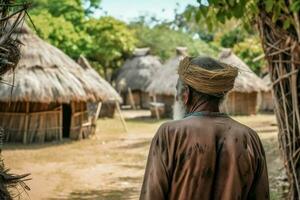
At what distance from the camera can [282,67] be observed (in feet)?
15.1

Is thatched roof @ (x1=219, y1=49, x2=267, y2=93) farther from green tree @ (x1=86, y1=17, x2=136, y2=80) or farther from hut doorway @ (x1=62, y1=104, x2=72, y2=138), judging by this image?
hut doorway @ (x1=62, y1=104, x2=72, y2=138)

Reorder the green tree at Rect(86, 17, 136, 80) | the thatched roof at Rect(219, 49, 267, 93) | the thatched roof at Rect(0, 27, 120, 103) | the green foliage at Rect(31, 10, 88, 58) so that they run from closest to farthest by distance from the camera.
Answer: the thatched roof at Rect(0, 27, 120, 103) → the green foliage at Rect(31, 10, 88, 58) → the thatched roof at Rect(219, 49, 267, 93) → the green tree at Rect(86, 17, 136, 80)

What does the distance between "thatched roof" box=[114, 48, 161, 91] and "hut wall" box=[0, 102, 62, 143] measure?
1421 cm

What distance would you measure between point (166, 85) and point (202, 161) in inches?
821

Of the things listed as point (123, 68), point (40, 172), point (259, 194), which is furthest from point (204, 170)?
point (123, 68)

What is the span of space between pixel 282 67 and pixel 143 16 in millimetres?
34071

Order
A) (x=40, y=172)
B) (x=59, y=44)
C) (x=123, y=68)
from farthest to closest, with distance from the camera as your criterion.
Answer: (x=123, y=68)
(x=59, y=44)
(x=40, y=172)

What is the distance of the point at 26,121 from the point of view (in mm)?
13789

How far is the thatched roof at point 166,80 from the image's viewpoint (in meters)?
22.7

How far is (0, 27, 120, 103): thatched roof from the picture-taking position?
43.5ft

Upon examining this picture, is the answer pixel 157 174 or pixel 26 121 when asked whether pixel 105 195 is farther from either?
pixel 26 121

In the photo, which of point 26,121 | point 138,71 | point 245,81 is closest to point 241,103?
point 245,81

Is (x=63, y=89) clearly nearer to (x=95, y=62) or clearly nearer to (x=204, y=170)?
(x=204, y=170)

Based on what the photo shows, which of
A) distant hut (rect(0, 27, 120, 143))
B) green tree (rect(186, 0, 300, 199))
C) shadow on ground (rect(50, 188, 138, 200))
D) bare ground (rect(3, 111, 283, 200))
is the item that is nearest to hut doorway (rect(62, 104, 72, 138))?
distant hut (rect(0, 27, 120, 143))
